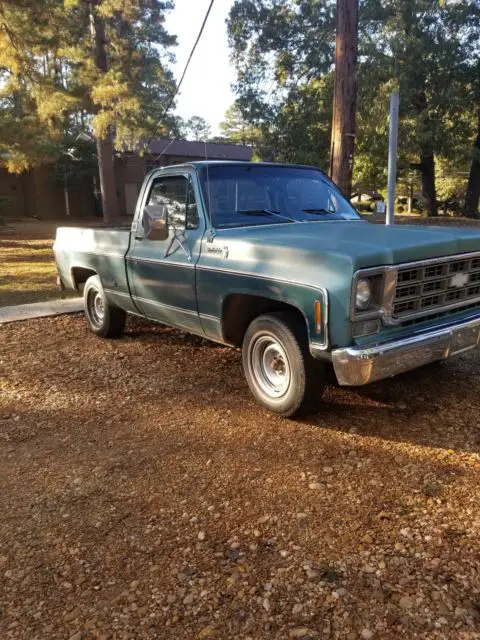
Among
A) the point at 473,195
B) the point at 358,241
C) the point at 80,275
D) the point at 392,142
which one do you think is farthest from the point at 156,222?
the point at 473,195

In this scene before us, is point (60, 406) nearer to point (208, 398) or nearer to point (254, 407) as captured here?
point (208, 398)

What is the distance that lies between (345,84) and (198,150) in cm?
2771

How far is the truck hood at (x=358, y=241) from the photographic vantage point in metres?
3.37

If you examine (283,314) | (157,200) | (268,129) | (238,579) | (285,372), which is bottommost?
(238,579)

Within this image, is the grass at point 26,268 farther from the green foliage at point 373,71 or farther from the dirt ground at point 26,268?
the green foliage at point 373,71

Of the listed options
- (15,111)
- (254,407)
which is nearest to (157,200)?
(254,407)

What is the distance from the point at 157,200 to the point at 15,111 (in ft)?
52.6

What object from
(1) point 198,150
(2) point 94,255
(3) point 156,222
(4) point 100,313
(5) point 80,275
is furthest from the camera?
(1) point 198,150

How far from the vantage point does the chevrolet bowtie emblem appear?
154 inches

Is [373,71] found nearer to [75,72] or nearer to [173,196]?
[75,72]

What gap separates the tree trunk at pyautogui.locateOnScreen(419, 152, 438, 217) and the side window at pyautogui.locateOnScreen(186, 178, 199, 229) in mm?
24339

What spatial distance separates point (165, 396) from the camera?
4586mm

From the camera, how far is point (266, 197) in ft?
15.7

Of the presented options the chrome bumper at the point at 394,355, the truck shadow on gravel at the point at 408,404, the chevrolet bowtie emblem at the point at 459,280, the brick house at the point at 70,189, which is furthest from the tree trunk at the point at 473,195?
the chrome bumper at the point at 394,355
